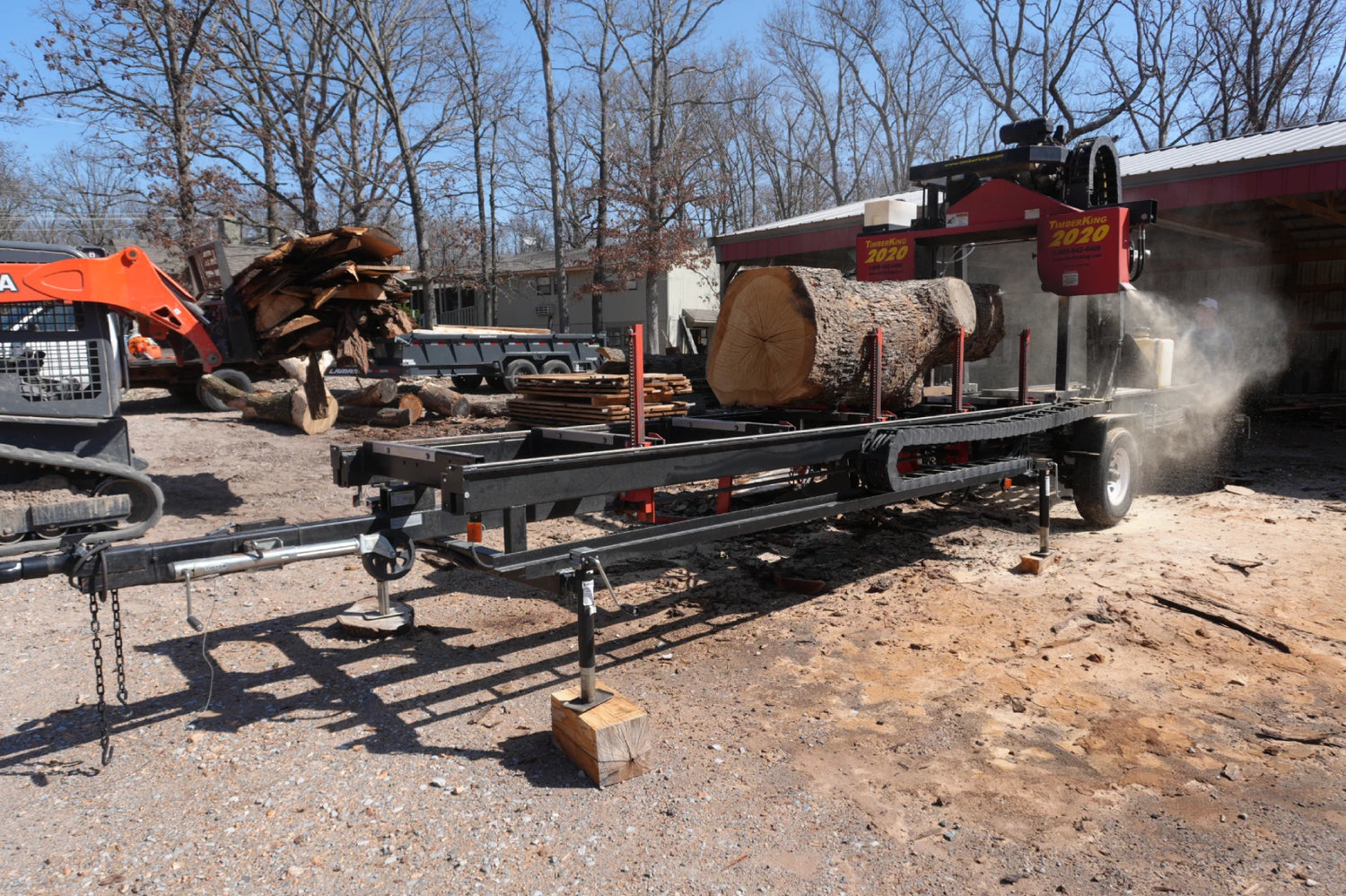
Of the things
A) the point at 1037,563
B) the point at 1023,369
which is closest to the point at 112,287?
the point at 1023,369

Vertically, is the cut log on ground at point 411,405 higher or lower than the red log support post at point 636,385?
lower

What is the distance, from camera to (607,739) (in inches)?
144

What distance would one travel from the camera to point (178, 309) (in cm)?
784

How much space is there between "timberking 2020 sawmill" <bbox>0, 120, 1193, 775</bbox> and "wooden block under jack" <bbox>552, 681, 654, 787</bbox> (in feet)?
0.43

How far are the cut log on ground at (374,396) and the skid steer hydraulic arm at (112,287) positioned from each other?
6.07 metres

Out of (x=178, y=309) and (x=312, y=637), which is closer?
(x=312, y=637)

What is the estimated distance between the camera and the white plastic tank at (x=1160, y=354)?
928 cm

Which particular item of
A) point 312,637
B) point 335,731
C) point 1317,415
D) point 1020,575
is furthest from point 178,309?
point 1317,415

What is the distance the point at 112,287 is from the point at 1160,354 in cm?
1027

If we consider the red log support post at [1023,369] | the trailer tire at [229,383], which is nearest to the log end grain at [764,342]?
the red log support post at [1023,369]

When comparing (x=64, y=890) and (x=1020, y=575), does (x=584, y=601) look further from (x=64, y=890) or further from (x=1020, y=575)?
(x=1020, y=575)

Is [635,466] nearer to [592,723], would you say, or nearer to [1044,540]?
[592,723]

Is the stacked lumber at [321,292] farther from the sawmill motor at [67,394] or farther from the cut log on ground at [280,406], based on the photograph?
the cut log on ground at [280,406]

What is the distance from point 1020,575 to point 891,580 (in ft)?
3.37
